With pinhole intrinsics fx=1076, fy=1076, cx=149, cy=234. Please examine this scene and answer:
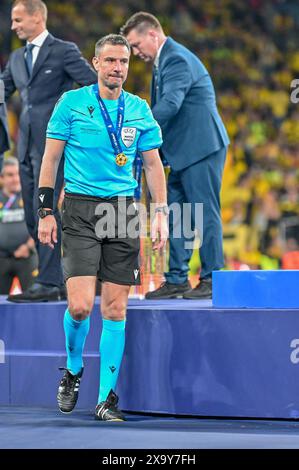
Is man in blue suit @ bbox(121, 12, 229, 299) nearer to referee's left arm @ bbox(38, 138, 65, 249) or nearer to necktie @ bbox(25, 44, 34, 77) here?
necktie @ bbox(25, 44, 34, 77)

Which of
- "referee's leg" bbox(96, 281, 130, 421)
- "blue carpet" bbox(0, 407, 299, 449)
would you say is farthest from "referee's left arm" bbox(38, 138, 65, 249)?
"blue carpet" bbox(0, 407, 299, 449)

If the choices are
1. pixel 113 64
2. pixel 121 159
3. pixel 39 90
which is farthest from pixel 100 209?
pixel 39 90

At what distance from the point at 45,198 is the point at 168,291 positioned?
1692mm

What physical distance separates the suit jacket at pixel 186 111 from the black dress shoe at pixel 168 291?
760mm

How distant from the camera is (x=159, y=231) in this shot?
17.5 ft

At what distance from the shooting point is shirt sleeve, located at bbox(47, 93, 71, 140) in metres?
5.29

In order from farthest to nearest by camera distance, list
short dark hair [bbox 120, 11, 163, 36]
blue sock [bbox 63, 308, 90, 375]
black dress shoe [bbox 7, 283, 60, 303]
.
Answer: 1. short dark hair [bbox 120, 11, 163, 36]
2. black dress shoe [bbox 7, 283, 60, 303]
3. blue sock [bbox 63, 308, 90, 375]

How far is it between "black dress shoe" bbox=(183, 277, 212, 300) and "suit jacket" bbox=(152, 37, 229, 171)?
72 cm

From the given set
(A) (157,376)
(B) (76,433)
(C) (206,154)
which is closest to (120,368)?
(A) (157,376)

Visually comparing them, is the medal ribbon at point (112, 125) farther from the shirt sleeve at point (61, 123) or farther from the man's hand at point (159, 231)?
the man's hand at point (159, 231)

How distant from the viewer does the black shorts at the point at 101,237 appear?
5.24 metres

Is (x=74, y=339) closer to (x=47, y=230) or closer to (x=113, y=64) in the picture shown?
(x=47, y=230)

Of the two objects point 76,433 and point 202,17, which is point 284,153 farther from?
point 76,433

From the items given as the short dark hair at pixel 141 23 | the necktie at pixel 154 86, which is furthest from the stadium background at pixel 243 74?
the short dark hair at pixel 141 23
